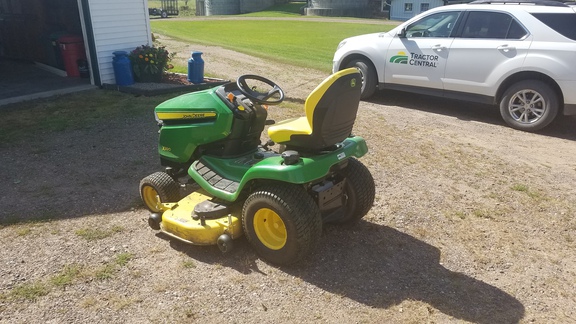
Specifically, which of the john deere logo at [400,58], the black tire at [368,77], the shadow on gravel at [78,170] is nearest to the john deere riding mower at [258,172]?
the shadow on gravel at [78,170]

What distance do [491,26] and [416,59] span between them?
1.35 metres

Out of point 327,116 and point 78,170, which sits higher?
point 327,116

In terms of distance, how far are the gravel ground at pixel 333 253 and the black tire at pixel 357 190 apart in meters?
0.25

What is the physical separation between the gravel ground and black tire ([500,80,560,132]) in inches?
39.7

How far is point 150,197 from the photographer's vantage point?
480 centimetres

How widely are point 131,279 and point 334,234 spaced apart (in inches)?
71.1

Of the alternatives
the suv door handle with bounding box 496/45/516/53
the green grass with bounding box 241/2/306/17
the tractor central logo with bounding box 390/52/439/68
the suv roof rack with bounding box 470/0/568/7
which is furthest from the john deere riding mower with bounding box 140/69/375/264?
the green grass with bounding box 241/2/306/17

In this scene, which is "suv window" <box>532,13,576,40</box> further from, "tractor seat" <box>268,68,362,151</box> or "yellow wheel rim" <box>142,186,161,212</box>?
"yellow wheel rim" <box>142,186,161,212</box>

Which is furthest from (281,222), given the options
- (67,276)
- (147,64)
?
(147,64)

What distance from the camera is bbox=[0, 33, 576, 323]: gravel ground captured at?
345cm

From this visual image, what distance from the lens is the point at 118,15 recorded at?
10648 mm

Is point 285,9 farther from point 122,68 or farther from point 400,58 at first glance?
point 400,58

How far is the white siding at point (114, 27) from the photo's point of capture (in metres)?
10.3

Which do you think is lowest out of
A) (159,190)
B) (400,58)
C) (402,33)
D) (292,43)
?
(292,43)
